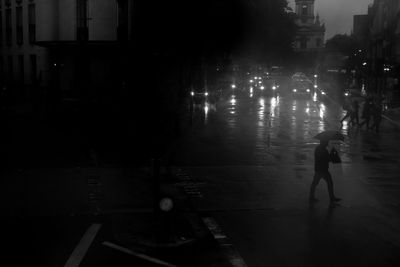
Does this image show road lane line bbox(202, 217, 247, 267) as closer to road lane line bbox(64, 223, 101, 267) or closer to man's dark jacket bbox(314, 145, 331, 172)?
road lane line bbox(64, 223, 101, 267)

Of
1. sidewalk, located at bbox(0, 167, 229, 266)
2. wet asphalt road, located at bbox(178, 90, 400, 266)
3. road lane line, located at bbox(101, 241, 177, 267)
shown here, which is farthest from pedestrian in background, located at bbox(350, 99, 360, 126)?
road lane line, located at bbox(101, 241, 177, 267)

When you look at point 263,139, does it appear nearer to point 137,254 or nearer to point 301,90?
point 137,254

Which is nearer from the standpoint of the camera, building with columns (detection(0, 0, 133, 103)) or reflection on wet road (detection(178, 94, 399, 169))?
reflection on wet road (detection(178, 94, 399, 169))

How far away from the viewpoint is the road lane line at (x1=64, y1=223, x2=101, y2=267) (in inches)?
339

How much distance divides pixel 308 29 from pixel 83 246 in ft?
481

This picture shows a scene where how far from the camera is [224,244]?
31.6 feet

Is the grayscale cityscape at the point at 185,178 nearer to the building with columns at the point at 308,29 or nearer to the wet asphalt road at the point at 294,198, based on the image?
the wet asphalt road at the point at 294,198

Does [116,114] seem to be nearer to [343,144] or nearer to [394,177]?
[343,144]

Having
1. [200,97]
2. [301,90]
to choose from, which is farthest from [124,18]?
[301,90]

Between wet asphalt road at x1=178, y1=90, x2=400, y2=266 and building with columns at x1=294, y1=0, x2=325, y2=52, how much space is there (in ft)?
419

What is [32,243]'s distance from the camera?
31.7 feet

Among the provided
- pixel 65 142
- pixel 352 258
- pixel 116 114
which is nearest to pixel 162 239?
pixel 352 258

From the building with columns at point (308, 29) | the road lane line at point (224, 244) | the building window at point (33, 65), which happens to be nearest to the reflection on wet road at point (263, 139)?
the road lane line at point (224, 244)

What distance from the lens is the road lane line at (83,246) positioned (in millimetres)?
8602
